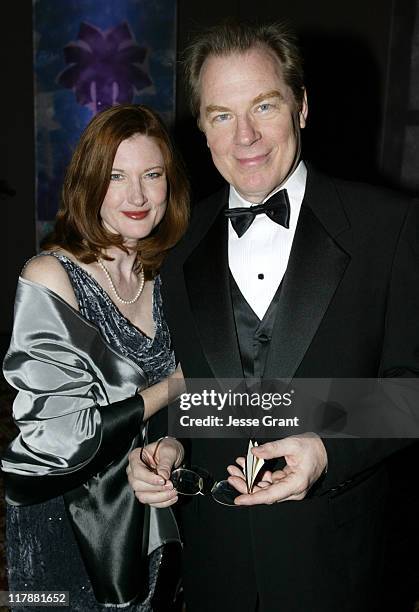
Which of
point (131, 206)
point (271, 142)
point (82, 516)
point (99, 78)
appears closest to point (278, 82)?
point (271, 142)

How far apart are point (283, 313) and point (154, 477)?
0.44m

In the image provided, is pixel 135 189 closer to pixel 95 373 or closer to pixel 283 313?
pixel 95 373

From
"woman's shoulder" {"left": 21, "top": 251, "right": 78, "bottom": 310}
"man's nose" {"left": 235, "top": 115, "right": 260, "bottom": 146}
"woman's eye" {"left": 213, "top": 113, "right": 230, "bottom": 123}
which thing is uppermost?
"woman's eye" {"left": 213, "top": 113, "right": 230, "bottom": 123}

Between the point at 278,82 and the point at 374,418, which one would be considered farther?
the point at 278,82

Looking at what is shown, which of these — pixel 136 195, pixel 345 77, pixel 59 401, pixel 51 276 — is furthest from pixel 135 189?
pixel 345 77

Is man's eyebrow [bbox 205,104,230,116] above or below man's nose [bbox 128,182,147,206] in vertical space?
above

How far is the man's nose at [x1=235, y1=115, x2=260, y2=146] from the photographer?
142 centimetres

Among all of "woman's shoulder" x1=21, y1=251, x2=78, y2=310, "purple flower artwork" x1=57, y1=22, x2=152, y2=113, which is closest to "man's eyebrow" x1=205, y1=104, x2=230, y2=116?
"woman's shoulder" x1=21, y1=251, x2=78, y2=310

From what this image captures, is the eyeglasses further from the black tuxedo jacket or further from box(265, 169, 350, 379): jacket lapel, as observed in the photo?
box(265, 169, 350, 379): jacket lapel

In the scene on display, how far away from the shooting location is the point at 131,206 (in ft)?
5.87

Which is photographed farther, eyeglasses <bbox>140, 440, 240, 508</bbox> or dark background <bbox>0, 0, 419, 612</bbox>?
dark background <bbox>0, 0, 419, 612</bbox>

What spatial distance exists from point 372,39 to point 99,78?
6.59 feet

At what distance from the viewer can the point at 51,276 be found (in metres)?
1.70

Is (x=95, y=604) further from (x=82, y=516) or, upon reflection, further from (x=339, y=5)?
(x=339, y=5)
